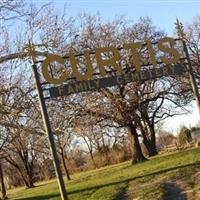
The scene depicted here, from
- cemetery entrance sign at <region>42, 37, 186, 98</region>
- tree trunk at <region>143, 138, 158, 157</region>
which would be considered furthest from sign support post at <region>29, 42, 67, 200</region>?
tree trunk at <region>143, 138, 158, 157</region>

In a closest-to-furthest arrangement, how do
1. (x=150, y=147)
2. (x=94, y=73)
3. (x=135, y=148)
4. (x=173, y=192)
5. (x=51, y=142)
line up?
(x=51, y=142) → (x=94, y=73) → (x=173, y=192) → (x=135, y=148) → (x=150, y=147)

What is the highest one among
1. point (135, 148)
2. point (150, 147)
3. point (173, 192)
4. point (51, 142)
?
point (150, 147)

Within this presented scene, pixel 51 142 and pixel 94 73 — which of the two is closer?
pixel 51 142

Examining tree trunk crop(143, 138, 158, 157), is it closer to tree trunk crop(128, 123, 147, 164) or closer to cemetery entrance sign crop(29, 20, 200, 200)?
tree trunk crop(128, 123, 147, 164)

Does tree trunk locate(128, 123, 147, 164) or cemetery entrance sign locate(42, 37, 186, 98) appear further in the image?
→ tree trunk locate(128, 123, 147, 164)

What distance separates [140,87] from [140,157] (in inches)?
180

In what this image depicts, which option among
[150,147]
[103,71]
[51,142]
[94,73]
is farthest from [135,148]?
[51,142]

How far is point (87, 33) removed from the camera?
34750 mm

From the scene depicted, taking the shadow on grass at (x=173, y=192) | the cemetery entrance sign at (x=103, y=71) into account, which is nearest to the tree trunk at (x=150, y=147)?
the shadow on grass at (x=173, y=192)

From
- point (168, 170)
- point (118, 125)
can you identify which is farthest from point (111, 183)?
point (118, 125)

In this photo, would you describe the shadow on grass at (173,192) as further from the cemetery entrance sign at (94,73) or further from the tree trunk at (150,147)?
the tree trunk at (150,147)

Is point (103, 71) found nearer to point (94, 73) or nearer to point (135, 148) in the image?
point (94, 73)

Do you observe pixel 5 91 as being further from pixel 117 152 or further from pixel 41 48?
pixel 117 152

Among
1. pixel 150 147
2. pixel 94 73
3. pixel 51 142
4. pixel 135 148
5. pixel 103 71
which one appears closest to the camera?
pixel 51 142
